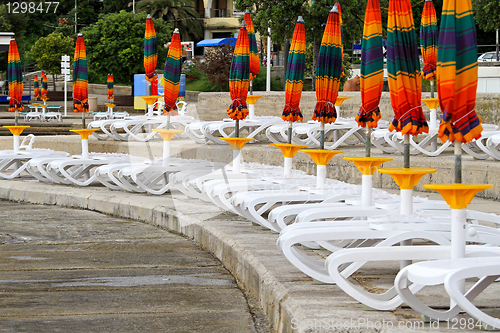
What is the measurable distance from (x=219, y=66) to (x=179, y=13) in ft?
62.6

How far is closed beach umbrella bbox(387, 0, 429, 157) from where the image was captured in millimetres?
4152

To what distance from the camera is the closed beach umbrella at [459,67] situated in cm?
326

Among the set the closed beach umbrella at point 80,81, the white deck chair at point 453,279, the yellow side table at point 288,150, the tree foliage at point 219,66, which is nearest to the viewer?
the white deck chair at point 453,279

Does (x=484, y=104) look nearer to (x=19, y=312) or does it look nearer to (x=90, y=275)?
(x=90, y=275)

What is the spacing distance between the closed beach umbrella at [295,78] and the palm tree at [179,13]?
148 ft

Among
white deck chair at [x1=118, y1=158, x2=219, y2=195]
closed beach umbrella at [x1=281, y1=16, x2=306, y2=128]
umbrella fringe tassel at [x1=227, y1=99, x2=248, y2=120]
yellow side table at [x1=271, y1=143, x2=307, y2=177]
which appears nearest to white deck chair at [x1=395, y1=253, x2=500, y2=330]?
yellow side table at [x1=271, y1=143, x2=307, y2=177]

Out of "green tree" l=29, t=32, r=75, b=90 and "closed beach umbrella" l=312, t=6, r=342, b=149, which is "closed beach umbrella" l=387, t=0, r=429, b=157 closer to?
"closed beach umbrella" l=312, t=6, r=342, b=149

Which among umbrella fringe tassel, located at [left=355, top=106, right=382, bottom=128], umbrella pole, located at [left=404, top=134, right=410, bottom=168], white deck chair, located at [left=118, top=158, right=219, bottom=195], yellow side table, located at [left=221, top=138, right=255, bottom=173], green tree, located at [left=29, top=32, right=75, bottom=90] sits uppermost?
green tree, located at [left=29, top=32, right=75, bottom=90]

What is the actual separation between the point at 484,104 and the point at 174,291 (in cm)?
768

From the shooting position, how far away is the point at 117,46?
38625mm

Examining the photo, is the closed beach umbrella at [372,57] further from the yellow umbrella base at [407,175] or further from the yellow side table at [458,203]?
the yellow side table at [458,203]

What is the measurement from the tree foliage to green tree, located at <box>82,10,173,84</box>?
12.3 feet

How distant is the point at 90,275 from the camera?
5.39 m

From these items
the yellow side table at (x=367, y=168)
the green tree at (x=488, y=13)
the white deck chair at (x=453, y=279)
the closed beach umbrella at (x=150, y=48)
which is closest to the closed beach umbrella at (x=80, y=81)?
the closed beach umbrella at (x=150, y=48)
